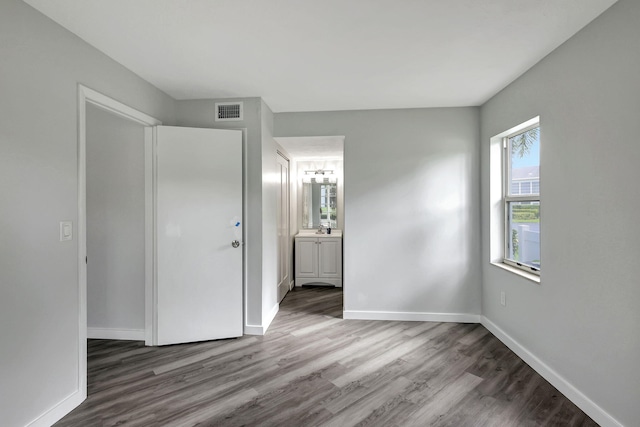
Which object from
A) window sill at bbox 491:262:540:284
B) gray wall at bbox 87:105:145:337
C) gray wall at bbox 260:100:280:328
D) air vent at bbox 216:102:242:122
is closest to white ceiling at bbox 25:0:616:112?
air vent at bbox 216:102:242:122

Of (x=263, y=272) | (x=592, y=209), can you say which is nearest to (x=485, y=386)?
(x=592, y=209)

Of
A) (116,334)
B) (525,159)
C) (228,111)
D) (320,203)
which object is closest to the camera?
(525,159)

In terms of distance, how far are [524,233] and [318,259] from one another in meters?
2.85

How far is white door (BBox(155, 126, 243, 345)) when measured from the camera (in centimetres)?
271

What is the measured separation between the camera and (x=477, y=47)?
205 centimetres

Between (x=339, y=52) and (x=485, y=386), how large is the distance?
2.65 metres

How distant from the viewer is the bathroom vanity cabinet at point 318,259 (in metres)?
4.68

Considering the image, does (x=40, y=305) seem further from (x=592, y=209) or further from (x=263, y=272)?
(x=592, y=209)

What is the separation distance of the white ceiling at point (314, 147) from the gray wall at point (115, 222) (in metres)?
1.56

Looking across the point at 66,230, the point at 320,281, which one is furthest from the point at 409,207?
the point at 66,230

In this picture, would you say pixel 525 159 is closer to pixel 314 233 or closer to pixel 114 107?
pixel 314 233

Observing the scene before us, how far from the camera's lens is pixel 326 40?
1.96 meters

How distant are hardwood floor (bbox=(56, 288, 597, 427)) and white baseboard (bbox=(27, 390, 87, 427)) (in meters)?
0.04

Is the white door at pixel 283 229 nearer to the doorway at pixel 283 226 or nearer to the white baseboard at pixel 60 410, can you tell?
the doorway at pixel 283 226
